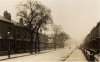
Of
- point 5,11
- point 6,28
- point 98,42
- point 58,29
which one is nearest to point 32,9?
point 5,11

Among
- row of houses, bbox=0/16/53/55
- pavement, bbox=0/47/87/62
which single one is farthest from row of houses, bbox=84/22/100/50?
row of houses, bbox=0/16/53/55

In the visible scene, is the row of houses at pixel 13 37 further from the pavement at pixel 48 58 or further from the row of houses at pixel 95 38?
the row of houses at pixel 95 38

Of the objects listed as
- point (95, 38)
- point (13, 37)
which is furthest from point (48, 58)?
point (13, 37)

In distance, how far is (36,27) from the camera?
71438mm

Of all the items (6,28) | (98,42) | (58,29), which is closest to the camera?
(98,42)

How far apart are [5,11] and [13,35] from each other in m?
7.25

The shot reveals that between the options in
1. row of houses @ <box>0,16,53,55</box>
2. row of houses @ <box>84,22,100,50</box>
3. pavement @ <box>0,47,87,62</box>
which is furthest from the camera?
row of houses @ <box>0,16,53,55</box>

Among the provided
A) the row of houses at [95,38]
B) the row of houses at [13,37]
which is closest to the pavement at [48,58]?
the row of houses at [95,38]

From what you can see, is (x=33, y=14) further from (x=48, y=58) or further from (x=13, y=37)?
(x=48, y=58)

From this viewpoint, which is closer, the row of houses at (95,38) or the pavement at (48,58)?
the pavement at (48,58)

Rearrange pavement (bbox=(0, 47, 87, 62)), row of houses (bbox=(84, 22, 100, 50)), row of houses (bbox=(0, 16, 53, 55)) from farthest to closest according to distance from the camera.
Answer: row of houses (bbox=(0, 16, 53, 55))
row of houses (bbox=(84, 22, 100, 50))
pavement (bbox=(0, 47, 87, 62))

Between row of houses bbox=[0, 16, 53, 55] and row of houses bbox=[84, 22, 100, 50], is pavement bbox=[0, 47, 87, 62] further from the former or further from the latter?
row of houses bbox=[0, 16, 53, 55]

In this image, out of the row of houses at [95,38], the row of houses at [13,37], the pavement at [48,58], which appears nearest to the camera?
the pavement at [48,58]

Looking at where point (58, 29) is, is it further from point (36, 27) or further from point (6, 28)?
point (6, 28)
